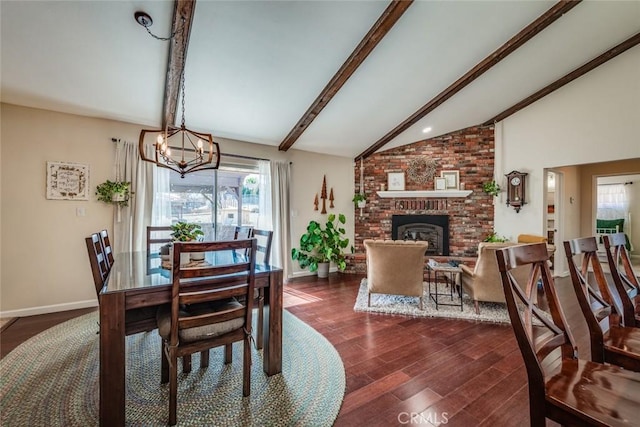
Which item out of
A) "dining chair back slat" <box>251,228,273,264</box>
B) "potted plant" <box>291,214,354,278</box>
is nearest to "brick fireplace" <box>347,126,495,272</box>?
"potted plant" <box>291,214,354,278</box>

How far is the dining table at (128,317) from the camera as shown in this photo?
4.91 ft

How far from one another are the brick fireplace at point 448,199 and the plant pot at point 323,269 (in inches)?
24.3

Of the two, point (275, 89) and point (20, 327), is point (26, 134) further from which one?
point (275, 89)

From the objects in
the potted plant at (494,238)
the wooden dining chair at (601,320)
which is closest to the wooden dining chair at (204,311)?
the wooden dining chair at (601,320)

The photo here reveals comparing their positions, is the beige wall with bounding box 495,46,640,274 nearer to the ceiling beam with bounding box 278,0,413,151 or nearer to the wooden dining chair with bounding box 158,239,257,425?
the ceiling beam with bounding box 278,0,413,151

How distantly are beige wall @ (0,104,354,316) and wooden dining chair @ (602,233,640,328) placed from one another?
16.4ft

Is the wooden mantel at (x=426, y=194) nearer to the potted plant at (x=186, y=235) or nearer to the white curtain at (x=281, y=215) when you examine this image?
the white curtain at (x=281, y=215)

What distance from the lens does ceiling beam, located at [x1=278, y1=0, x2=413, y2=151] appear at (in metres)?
2.54

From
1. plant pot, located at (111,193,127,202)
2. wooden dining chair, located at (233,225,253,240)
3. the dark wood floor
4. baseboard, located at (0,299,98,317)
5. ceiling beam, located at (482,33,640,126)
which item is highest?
ceiling beam, located at (482,33,640,126)

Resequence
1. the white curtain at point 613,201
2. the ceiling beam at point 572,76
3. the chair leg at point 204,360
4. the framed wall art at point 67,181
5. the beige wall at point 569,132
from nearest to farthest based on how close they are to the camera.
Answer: the chair leg at point 204,360 < the framed wall art at point 67,181 < the ceiling beam at point 572,76 < the beige wall at point 569,132 < the white curtain at point 613,201

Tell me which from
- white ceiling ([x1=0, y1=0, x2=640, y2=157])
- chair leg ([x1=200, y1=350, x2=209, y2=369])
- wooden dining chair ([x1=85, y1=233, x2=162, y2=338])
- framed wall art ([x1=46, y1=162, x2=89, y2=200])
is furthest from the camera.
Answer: framed wall art ([x1=46, y1=162, x2=89, y2=200])

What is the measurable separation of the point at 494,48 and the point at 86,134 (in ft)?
17.2

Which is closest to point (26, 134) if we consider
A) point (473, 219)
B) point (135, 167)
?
point (135, 167)

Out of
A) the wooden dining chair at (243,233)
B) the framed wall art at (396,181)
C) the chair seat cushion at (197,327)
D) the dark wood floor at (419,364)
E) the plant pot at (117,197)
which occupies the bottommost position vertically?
the dark wood floor at (419,364)
